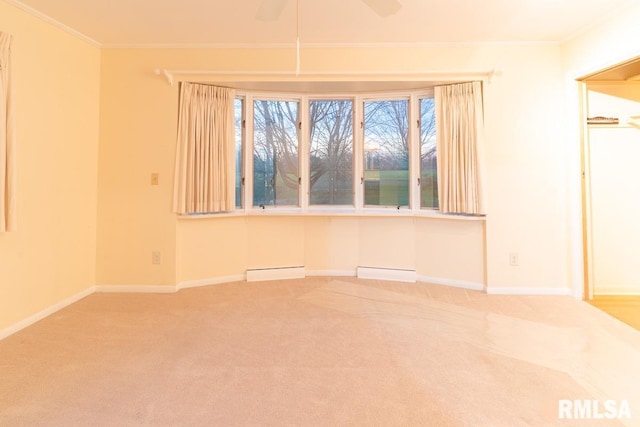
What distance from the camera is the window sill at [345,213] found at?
10.7 feet

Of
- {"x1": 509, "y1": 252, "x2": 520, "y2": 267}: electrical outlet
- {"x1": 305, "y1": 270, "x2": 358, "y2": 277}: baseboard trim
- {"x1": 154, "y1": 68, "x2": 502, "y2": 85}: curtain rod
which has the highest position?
{"x1": 154, "y1": 68, "x2": 502, "y2": 85}: curtain rod

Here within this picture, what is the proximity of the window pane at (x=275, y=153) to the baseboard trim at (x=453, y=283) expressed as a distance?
5.73 feet

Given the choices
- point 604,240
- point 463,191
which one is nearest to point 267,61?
point 463,191

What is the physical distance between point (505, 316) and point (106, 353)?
9.71 ft

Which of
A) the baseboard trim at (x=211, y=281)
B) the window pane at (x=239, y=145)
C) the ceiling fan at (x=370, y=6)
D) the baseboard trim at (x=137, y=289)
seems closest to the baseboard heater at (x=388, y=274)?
the baseboard trim at (x=211, y=281)

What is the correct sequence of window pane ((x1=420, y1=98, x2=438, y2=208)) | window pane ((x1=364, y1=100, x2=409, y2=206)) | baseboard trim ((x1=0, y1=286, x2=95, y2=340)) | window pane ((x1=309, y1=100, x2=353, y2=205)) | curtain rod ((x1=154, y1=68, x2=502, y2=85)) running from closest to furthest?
baseboard trim ((x1=0, y1=286, x2=95, y2=340)) → curtain rod ((x1=154, y1=68, x2=502, y2=85)) → window pane ((x1=420, y1=98, x2=438, y2=208)) → window pane ((x1=364, y1=100, x2=409, y2=206)) → window pane ((x1=309, y1=100, x2=353, y2=205))

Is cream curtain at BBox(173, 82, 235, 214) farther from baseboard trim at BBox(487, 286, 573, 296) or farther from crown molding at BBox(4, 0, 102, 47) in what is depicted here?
baseboard trim at BBox(487, 286, 573, 296)

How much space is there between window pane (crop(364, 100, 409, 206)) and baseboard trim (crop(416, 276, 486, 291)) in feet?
2.90

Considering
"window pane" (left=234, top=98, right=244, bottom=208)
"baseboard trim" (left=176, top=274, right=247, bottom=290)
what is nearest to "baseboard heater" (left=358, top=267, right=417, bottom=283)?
"baseboard trim" (left=176, top=274, right=247, bottom=290)

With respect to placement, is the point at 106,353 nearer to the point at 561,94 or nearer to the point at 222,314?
the point at 222,314

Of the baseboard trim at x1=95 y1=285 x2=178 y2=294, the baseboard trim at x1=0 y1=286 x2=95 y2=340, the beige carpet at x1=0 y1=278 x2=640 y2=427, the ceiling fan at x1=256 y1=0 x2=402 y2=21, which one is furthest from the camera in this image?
the baseboard trim at x1=95 y1=285 x2=178 y2=294

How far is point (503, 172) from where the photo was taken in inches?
124

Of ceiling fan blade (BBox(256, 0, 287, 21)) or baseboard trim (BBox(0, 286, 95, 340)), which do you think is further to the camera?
baseboard trim (BBox(0, 286, 95, 340))

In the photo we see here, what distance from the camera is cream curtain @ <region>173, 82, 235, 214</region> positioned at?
318 cm
